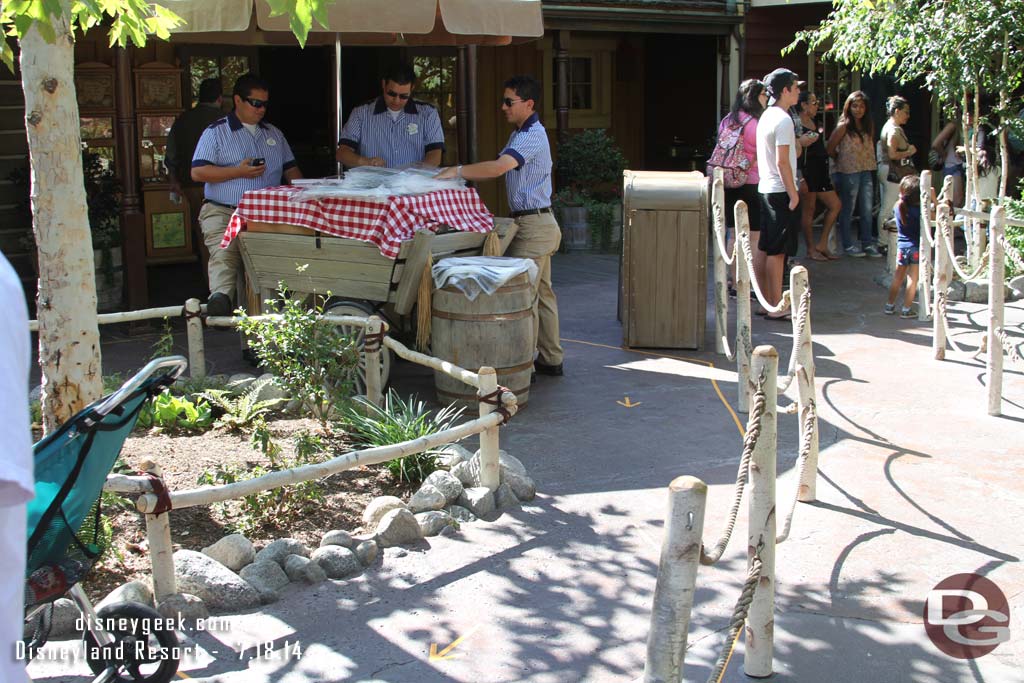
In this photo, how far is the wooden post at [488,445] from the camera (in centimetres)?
518

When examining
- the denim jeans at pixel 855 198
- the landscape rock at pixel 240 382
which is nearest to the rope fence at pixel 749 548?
the landscape rock at pixel 240 382

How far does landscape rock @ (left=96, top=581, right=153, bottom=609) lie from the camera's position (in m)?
3.85

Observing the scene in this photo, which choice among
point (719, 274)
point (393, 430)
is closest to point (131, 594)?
point (393, 430)

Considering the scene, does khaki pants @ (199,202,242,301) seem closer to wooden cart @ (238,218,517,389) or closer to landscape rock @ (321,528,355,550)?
wooden cart @ (238,218,517,389)

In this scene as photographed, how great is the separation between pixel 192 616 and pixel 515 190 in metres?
4.20

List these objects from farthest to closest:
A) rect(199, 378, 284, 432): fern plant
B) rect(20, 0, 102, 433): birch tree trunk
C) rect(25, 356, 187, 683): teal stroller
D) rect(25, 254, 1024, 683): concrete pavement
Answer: rect(199, 378, 284, 432): fern plant → rect(20, 0, 102, 433): birch tree trunk → rect(25, 254, 1024, 683): concrete pavement → rect(25, 356, 187, 683): teal stroller

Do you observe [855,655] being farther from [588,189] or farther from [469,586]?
[588,189]

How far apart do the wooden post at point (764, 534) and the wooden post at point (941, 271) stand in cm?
453

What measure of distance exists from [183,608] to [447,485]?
148 centimetres

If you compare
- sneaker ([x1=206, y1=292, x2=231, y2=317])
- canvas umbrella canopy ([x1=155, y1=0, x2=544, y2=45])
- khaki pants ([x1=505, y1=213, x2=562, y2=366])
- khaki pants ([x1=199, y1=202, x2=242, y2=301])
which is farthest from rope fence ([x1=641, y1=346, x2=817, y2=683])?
khaki pants ([x1=199, y1=202, x2=242, y2=301])

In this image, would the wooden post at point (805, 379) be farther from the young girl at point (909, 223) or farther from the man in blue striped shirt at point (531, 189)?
the young girl at point (909, 223)

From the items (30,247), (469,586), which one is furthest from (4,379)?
(30,247)

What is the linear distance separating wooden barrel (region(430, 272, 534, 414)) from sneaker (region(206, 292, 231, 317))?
5.08ft

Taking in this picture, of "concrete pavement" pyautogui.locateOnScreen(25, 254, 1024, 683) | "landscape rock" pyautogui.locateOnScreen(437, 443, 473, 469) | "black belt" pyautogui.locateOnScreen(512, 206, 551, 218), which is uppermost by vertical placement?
"black belt" pyautogui.locateOnScreen(512, 206, 551, 218)
